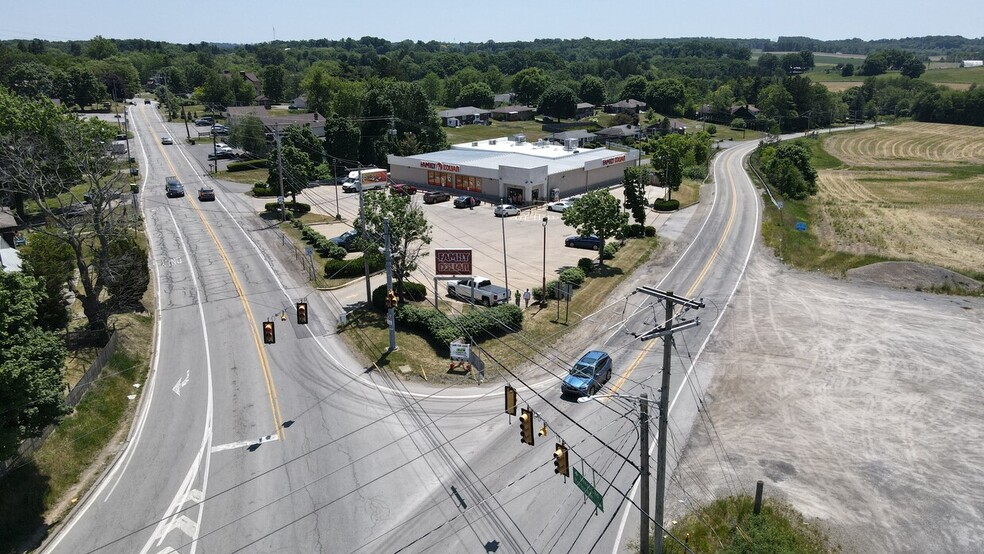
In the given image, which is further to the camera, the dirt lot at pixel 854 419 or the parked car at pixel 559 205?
the parked car at pixel 559 205

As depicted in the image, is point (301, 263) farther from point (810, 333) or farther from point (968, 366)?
point (968, 366)

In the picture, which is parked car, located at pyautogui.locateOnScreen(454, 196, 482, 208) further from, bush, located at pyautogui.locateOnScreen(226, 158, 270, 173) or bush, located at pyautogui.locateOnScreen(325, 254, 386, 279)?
bush, located at pyautogui.locateOnScreen(226, 158, 270, 173)

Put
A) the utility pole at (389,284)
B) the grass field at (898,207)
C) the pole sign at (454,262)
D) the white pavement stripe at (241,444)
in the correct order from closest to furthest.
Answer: the white pavement stripe at (241,444) → the utility pole at (389,284) → the pole sign at (454,262) → the grass field at (898,207)

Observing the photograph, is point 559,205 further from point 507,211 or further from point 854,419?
point 854,419

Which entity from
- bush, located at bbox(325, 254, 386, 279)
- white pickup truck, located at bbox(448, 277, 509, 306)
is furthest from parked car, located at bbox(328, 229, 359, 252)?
white pickup truck, located at bbox(448, 277, 509, 306)

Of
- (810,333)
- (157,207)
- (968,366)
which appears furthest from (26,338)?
(157,207)

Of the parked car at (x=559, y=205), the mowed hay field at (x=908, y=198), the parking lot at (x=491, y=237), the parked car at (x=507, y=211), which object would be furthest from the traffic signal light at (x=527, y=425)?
the parked car at (x=559, y=205)

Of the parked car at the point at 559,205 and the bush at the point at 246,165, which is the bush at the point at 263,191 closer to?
the bush at the point at 246,165
